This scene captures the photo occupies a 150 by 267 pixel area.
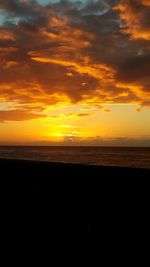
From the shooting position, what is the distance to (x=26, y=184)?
14.8m

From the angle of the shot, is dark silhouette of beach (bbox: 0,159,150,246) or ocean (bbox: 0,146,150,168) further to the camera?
ocean (bbox: 0,146,150,168)

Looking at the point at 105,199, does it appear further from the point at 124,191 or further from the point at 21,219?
the point at 21,219

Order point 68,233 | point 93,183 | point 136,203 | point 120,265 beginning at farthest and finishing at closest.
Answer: point 93,183 → point 136,203 → point 68,233 → point 120,265

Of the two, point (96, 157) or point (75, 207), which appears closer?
point (75, 207)

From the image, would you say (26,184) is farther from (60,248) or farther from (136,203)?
(60,248)

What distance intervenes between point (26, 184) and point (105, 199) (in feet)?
17.0

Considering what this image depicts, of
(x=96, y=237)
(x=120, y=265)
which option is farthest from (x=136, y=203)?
(x=120, y=265)

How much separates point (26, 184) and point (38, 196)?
3.23 metres

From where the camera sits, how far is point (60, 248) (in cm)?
630

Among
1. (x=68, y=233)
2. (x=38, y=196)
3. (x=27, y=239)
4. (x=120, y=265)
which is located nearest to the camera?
(x=120, y=265)

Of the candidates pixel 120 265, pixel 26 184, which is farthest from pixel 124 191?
pixel 120 265

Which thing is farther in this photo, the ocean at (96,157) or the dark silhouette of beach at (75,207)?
the ocean at (96,157)

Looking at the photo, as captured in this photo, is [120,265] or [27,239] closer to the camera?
[120,265]

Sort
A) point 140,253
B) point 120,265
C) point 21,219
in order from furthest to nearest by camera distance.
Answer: point 21,219 < point 140,253 < point 120,265
